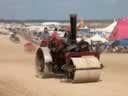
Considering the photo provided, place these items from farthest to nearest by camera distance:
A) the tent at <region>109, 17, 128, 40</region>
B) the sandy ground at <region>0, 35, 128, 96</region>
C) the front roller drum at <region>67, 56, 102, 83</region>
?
the tent at <region>109, 17, 128, 40</region> → the front roller drum at <region>67, 56, 102, 83</region> → the sandy ground at <region>0, 35, 128, 96</region>

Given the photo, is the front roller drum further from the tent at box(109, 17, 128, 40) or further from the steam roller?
the tent at box(109, 17, 128, 40)

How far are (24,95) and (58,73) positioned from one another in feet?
12.7

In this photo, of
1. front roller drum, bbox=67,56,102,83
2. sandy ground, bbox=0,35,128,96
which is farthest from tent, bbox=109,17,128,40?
front roller drum, bbox=67,56,102,83

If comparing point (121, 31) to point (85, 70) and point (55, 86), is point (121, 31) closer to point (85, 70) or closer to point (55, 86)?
point (85, 70)

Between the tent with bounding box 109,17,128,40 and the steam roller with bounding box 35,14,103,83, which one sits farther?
the tent with bounding box 109,17,128,40

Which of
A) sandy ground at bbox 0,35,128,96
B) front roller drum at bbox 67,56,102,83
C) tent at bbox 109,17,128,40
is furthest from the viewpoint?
tent at bbox 109,17,128,40

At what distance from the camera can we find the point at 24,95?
12.1 metres

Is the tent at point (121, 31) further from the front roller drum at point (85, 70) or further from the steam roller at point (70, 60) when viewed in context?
the front roller drum at point (85, 70)

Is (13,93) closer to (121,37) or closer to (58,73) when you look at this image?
(58,73)

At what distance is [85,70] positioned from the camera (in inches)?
568

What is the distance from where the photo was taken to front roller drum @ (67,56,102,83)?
1443 centimetres

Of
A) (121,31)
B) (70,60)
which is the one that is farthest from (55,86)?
(121,31)

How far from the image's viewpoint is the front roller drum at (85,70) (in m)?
14.4

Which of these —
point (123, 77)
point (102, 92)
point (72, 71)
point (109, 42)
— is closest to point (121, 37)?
point (109, 42)
